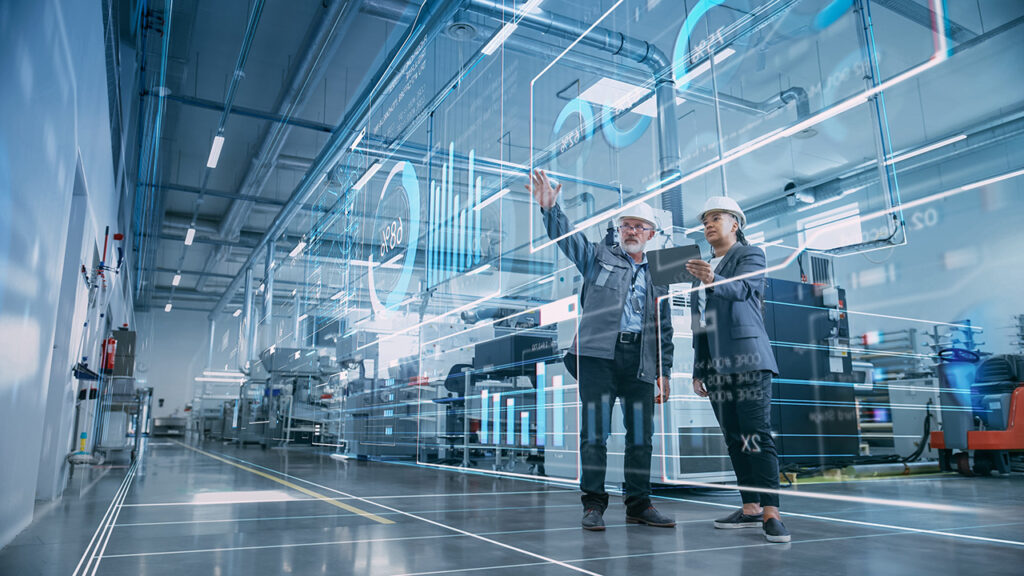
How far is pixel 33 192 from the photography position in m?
2.25

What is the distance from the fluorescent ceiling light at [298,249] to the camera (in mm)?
13711

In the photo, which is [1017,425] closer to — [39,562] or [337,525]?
[337,525]

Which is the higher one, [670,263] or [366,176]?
[366,176]

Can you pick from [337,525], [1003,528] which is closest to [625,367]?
[337,525]

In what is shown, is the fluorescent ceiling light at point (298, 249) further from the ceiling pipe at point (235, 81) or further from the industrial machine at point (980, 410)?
the industrial machine at point (980, 410)

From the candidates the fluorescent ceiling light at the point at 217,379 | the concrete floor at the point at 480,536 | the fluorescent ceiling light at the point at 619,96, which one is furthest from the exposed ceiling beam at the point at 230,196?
the fluorescent ceiling light at the point at 217,379

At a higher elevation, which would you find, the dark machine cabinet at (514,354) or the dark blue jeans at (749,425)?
the dark machine cabinet at (514,354)

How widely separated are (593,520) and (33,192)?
2.32m

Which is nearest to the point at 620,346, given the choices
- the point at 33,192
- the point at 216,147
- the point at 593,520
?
the point at 593,520

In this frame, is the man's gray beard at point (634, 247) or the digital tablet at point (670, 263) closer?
the man's gray beard at point (634, 247)

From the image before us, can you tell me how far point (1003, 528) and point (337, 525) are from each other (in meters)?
2.60

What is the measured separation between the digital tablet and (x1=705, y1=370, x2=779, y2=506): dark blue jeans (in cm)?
75

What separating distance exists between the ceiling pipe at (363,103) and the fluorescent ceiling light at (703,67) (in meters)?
2.24

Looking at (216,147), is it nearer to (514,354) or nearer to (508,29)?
(508,29)
